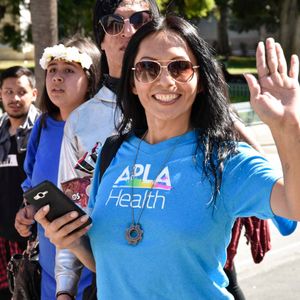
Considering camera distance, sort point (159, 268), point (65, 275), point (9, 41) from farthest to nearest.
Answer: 1. point (9, 41)
2. point (65, 275)
3. point (159, 268)

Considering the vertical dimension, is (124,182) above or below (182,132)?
below

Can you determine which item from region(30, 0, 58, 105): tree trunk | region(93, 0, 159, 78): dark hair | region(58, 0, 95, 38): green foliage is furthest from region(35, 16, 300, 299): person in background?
region(58, 0, 95, 38): green foliage

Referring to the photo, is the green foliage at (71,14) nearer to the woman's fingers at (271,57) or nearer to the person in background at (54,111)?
the person in background at (54,111)

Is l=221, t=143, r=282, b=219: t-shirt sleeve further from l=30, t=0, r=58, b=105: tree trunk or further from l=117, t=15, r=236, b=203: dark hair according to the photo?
l=30, t=0, r=58, b=105: tree trunk

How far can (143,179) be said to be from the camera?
7.07 ft

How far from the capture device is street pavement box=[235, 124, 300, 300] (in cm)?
578

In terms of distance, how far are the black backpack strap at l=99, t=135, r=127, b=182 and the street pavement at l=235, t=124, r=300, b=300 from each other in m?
3.37

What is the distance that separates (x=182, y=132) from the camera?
2.26m

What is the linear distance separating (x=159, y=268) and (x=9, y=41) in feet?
66.4

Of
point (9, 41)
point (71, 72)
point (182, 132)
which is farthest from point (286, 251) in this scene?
point (9, 41)

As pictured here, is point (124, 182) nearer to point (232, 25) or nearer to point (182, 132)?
point (182, 132)

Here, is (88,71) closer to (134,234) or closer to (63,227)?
(63,227)

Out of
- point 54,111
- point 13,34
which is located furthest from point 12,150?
point 13,34

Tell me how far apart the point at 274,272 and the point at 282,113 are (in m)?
4.80
